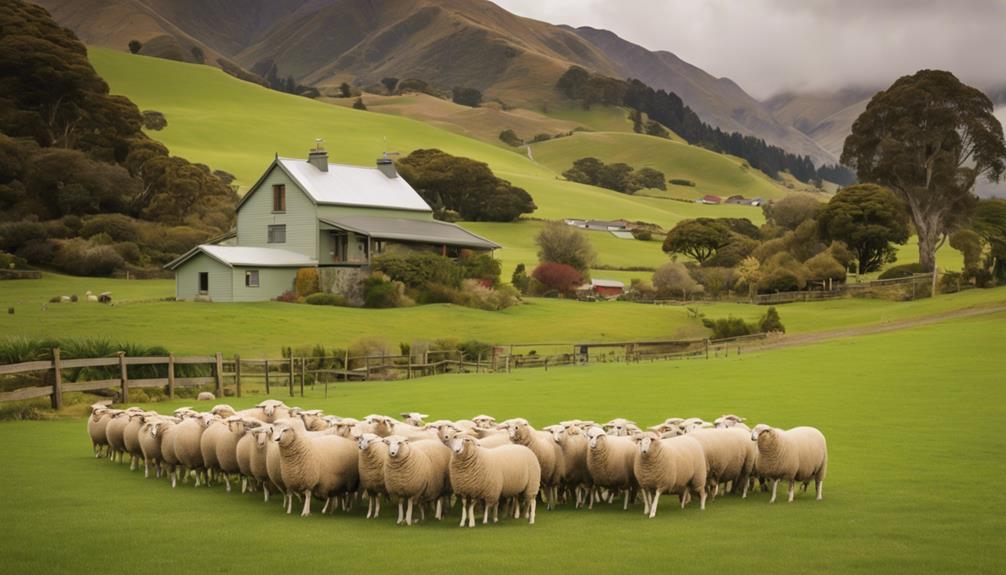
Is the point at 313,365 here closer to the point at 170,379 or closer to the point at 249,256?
the point at 170,379

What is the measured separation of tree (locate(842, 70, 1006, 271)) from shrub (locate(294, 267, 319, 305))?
46513 mm

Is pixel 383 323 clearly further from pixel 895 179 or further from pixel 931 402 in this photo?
pixel 895 179

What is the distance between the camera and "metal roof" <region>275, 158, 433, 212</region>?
6769 centimetres

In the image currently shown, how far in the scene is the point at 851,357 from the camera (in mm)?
41562

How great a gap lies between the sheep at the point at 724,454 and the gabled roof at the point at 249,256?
4766 centimetres

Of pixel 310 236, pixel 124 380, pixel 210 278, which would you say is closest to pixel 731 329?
pixel 310 236

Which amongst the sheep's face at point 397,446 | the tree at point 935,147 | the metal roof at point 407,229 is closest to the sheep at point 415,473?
the sheep's face at point 397,446

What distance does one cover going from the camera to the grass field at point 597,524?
39.7ft

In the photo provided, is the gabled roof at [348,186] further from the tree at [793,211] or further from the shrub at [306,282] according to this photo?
the tree at [793,211]

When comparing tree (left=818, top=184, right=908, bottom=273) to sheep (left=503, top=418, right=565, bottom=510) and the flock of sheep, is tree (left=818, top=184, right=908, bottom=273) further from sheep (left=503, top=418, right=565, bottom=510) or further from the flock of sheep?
sheep (left=503, top=418, right=565, bottom=510)

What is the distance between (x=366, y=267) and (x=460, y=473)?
50062mm

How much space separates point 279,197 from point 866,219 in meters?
44.2

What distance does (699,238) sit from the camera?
96.8 meters

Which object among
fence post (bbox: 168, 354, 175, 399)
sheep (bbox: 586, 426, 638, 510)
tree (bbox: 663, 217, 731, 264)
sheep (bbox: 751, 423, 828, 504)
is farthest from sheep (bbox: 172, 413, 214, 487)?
tree (bbox: 663, 217, 731, 264)
